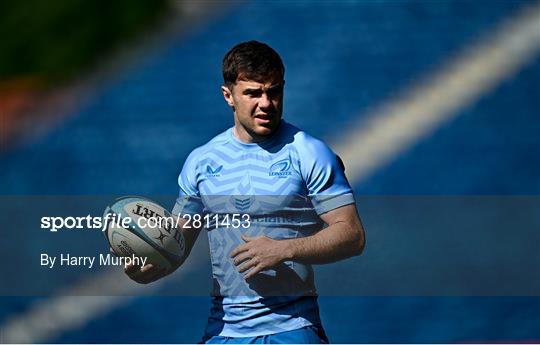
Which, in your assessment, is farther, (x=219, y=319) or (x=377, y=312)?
(x=377, y=312)

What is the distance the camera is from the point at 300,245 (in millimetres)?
2896

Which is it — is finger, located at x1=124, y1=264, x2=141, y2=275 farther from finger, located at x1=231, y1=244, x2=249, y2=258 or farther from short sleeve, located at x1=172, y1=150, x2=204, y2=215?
finger, located at x1=231, y1=244, x2=249, y2=258

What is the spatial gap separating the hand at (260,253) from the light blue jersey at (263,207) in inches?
1.9

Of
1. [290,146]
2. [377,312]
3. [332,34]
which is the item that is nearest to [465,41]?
[332,34]

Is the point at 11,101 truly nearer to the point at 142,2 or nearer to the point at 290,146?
the point at 142,2

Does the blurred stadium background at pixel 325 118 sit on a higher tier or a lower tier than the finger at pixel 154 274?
higher

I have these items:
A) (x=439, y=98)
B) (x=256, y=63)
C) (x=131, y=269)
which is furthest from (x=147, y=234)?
(x=439, y=98)

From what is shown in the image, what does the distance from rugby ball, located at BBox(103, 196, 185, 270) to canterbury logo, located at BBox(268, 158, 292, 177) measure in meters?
0.35

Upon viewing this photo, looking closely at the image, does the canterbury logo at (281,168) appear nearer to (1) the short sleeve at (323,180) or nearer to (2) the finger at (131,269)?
(1) the short sleeve at (323,180)

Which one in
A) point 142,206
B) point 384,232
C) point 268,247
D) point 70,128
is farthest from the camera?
point 70,128

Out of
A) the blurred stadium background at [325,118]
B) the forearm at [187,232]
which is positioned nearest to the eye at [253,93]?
the forearm at [187,232]

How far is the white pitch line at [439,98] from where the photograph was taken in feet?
14.1

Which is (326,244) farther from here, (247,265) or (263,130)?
(263,130)

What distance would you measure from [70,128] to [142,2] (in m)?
0.66
